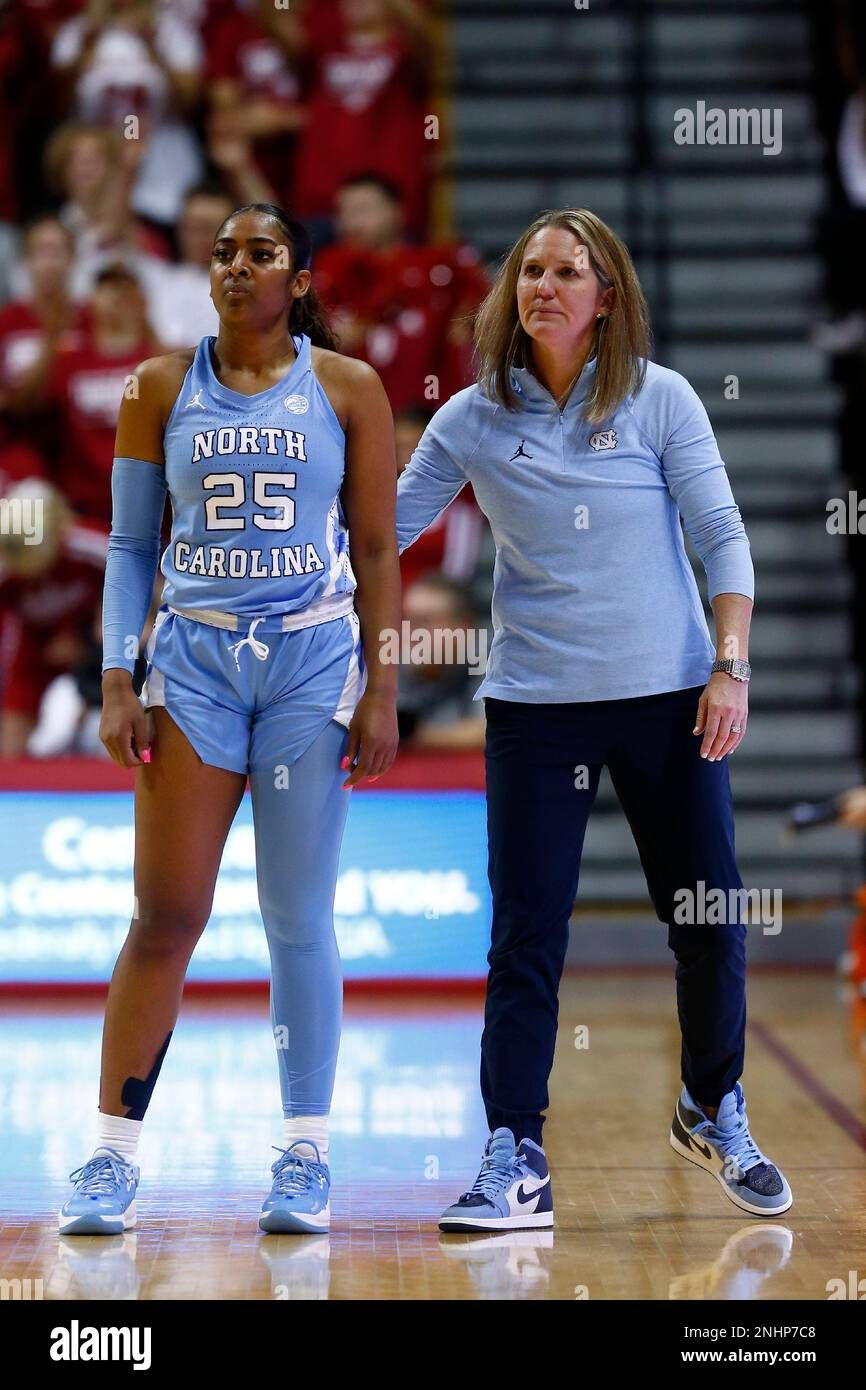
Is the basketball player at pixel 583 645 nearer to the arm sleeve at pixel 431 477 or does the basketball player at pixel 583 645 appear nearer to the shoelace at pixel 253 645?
the arm sleeve at pixel 431 477

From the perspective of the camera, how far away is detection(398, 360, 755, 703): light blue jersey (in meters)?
3.29

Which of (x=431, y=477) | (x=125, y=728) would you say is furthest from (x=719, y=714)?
(x=125, y=728)

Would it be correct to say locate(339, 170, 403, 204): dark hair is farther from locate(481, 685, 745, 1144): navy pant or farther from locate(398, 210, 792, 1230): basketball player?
locate(481, 685, 745, 1144): navy pant

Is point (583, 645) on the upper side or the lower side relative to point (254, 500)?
lower

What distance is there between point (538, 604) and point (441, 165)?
5.84m

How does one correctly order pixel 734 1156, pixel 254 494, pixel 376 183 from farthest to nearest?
pixel 376 183, pixel 734 1156, pixel 254 494

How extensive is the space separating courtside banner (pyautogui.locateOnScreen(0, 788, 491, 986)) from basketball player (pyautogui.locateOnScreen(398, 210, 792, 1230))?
2969mm

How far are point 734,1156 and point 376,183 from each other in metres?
5.23

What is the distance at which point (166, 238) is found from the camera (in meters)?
8.55

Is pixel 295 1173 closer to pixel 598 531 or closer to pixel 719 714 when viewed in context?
pixel 719 714

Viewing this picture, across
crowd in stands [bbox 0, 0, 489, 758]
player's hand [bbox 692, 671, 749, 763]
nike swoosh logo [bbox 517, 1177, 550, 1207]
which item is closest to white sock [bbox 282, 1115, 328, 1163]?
nike swoosh logo [bbox 517, 1177, 550, 1207]

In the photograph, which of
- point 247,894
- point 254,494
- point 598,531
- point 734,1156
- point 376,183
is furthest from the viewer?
point 376,183
